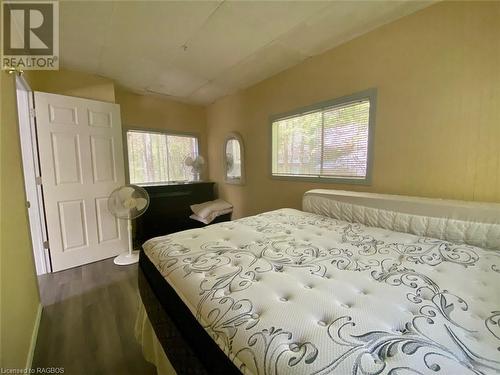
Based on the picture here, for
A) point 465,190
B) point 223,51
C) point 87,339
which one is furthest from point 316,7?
point 87,339

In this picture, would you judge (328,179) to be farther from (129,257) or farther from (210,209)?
(129,257)

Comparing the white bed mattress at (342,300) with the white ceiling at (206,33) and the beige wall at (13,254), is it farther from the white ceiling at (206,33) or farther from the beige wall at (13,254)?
the white ceiling at (206,33)

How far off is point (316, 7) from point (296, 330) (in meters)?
2.14

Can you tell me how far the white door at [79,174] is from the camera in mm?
2492

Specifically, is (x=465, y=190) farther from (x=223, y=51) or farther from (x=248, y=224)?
(x=223, y=51)

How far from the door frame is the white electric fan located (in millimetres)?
711

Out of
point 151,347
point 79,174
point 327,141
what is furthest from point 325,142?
point 79,174

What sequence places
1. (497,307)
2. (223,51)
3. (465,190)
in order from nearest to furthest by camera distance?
(497,307), (465,190), (223,51)

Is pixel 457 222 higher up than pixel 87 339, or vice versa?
pixel 457 222

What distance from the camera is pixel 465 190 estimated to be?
5.06ft

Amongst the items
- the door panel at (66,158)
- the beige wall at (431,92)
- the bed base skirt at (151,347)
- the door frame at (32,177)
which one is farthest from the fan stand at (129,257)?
the beige wall at (431,92)

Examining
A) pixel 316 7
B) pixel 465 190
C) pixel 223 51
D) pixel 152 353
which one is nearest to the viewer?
pixel 152 353

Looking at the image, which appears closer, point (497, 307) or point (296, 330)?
point (296, 330)

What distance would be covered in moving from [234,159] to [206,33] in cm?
199
